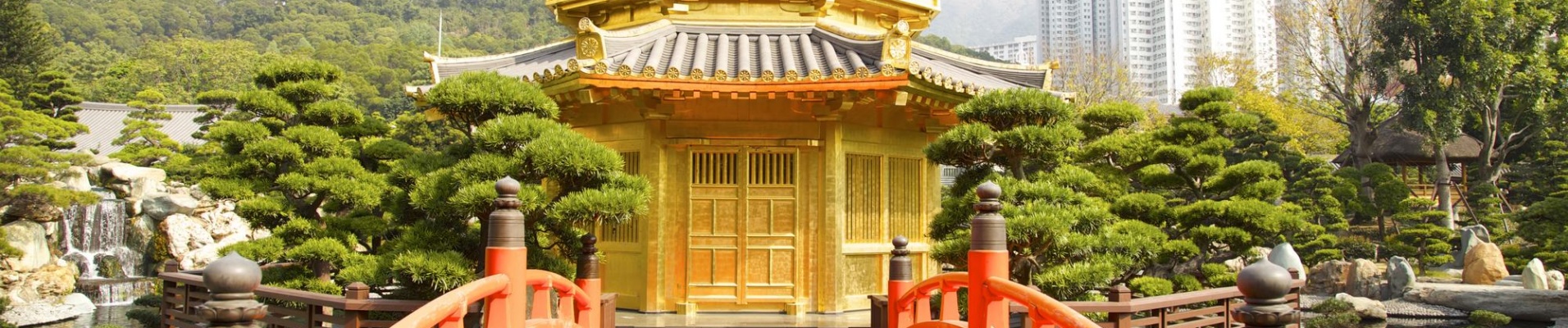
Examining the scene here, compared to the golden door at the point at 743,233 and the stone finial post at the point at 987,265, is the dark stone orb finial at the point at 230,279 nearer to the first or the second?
the stone finial post at the point at 987,265

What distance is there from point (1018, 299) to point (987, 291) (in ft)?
1.53

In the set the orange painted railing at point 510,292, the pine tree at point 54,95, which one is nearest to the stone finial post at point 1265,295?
the orange painted railing at point 510,292

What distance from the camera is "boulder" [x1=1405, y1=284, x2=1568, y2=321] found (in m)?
17.4

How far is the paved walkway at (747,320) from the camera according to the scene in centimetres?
875

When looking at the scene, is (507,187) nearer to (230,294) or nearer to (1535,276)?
(230,294)

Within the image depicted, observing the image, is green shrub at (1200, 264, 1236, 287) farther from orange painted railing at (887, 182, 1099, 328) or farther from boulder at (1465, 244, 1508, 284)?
boulder at (1465, 244, 1508, 284)

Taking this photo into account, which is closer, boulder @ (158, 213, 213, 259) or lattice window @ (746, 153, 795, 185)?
lattice window @ (746, 153, 795, 185)

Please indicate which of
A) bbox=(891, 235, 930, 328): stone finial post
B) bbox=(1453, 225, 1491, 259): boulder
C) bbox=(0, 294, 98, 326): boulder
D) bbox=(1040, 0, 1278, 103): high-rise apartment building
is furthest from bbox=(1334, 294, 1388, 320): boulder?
bbox=(1040, 0, 1278, 103): high-rise apartment building

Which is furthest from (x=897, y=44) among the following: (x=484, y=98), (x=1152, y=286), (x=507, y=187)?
(x=507, y=187)

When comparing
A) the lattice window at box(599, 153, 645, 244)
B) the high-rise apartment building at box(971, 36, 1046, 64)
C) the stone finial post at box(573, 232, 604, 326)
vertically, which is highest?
the high-rise apartment building at box(971, 36, 1046, 64)

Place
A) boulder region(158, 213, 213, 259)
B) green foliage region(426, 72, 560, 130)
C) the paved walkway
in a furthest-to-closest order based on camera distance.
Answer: boulder region(158, 213, 213, 259) → the paved walkway → green foliage region(426, 72, 560, 130)

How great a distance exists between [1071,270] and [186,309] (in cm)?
620

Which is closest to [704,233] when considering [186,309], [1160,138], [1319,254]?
[186,309]

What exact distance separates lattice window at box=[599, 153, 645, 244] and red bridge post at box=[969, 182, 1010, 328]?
448 centimetres
